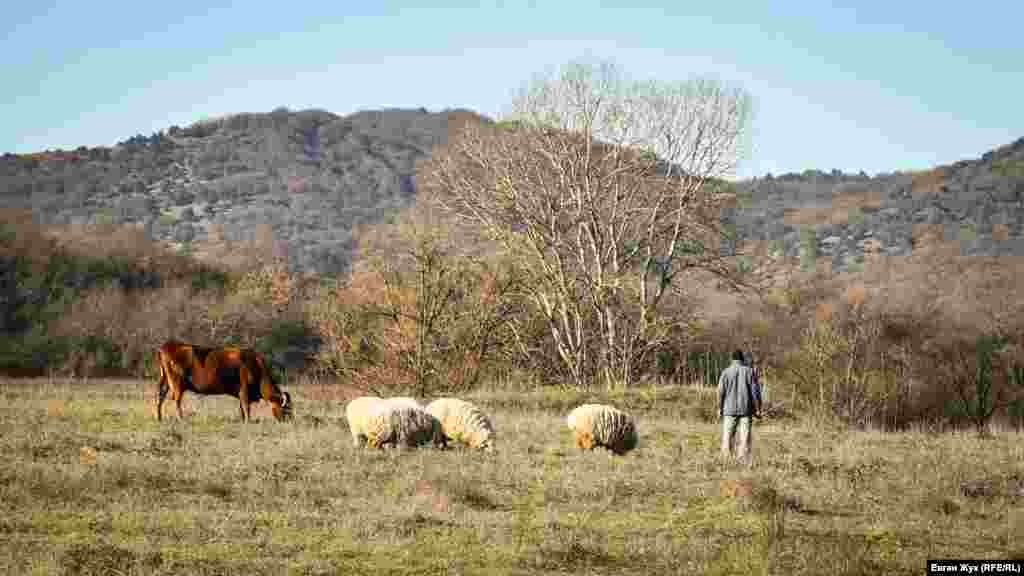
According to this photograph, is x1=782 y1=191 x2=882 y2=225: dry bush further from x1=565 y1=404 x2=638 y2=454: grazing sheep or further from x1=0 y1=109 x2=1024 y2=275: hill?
x1=565 y1=404 x2=638 y2=454: grazing sheep

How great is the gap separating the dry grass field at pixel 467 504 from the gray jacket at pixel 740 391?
0.86 m

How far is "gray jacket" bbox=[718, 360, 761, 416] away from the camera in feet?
61.8

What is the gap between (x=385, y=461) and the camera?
17.2 m

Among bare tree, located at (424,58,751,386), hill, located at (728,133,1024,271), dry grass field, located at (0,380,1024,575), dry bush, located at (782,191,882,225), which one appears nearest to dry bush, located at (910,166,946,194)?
hill, located at (728,133,1024,271)

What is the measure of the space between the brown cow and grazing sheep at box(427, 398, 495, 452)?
13.1 ft

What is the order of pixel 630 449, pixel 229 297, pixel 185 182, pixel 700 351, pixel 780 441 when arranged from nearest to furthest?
pixel 630 449 → pixel 780 441 → pixel 700 351 → pixel 229 297 → pixel 185 182

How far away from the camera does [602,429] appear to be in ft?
63.7

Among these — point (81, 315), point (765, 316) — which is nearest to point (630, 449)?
point (81, 315)

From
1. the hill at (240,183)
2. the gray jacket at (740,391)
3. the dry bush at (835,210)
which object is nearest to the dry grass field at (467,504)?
the gray jacket at (740,391)

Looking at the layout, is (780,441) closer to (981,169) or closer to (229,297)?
(229,297)

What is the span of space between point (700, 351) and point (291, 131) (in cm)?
9960

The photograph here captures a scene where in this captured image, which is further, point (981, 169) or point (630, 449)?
point (981, 169)

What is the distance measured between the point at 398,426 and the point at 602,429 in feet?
10.5

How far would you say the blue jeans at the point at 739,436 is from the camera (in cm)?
1906
